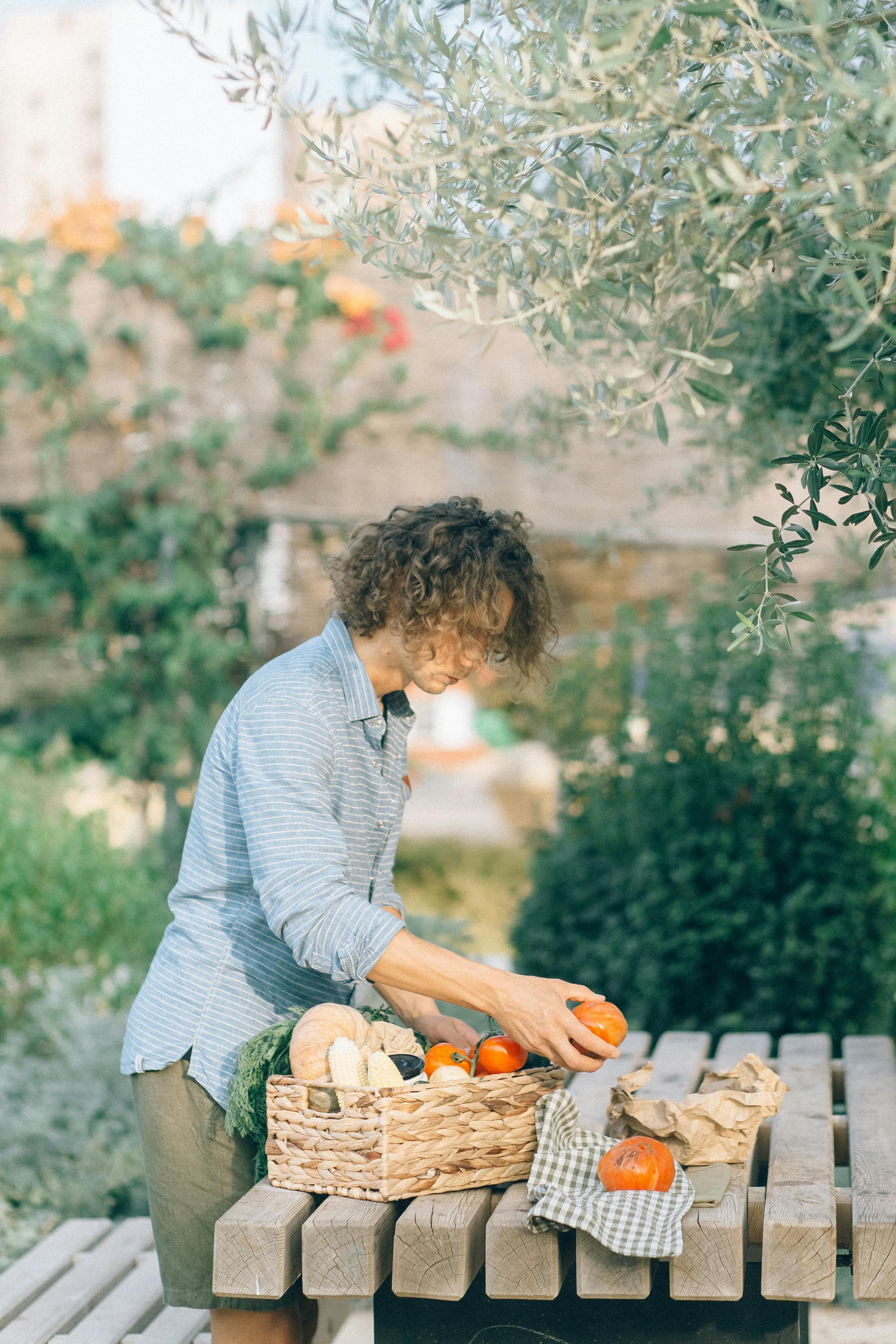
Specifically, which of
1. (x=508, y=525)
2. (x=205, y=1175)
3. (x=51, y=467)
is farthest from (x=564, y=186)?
(x=51, y=467)

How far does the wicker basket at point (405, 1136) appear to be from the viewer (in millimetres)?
1642

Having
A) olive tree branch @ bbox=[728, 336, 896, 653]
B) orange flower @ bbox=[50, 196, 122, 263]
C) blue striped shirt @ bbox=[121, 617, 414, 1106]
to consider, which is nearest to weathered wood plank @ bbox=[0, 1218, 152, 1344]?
blue striped shirt @ bbox=[121, 617, 414, 1106]

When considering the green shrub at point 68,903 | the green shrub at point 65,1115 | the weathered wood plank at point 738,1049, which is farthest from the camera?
the green shrub at point 68,903

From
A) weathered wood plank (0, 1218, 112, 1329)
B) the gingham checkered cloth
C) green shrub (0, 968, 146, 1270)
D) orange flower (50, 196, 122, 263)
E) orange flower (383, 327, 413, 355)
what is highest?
orange flower (50, 196, 122, 263)

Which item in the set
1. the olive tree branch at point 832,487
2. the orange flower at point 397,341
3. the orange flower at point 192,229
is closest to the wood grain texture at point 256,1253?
the olive tree branch at point 832,487

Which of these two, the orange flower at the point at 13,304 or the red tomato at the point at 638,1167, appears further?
the orange flower at the point at 13,304

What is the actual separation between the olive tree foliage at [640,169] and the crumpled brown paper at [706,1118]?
658 mm

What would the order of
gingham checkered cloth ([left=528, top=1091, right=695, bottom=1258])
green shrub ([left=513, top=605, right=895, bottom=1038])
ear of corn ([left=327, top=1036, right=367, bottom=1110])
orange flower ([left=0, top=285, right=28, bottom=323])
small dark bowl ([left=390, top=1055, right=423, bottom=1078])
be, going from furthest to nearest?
orange flower ([left=0, top=285, right=28, bottom=323]), green shrub ([left=513, top=605, right=895, bottom=1038]), small dark bowl ([left=390, top=1055, right=423, bottom=1078]), ear of corn ([left=327, top=1036, right=367, bottom=1110]), gingham checkered cloth ([left=528, top=1091, right=695, bottom=1258])

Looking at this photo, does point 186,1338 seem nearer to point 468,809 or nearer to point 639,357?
point 639,357

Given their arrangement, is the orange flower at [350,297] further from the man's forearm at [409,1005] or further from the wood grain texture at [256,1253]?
the wood grain texture at [256,1253]

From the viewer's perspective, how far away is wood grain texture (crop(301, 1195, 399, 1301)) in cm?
159

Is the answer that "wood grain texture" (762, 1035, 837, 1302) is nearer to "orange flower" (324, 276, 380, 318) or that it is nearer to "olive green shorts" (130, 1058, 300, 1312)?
"olive green shorts" (130, 1058, 300, 1312)

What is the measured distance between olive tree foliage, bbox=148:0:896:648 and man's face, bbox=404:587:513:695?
1.25ft

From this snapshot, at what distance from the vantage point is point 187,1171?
188cm
